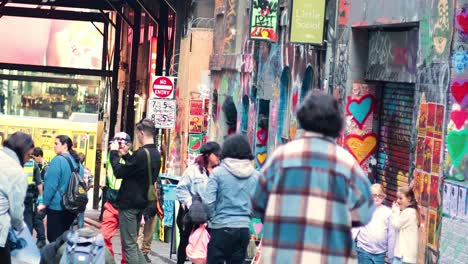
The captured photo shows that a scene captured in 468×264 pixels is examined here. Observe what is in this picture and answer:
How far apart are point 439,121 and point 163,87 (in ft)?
45.9

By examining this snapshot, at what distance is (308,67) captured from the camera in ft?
62.3

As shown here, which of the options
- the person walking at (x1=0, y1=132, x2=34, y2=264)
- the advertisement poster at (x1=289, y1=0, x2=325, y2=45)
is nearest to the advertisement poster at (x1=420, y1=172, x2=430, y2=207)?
the person walking at (x1=0, y1=132, x2=34, y2=264)

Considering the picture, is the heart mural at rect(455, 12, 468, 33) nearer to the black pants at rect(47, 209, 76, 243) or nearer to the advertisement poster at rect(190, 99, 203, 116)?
the black pants at rect(47, 209, 76, 243)

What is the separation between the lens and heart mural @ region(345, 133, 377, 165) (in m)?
16.2

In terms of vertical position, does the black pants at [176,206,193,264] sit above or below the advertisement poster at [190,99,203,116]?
below

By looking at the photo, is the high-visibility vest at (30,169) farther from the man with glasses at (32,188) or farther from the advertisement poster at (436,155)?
the advertisement poster at (436,155)

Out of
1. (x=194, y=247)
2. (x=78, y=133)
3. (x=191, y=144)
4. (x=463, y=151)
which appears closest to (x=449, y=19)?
(x=463, y=151)

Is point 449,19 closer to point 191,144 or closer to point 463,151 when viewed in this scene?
point 463,151

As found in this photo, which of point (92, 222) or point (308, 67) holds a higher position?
point (308, 67)

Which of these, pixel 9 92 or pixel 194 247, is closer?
pixel 194 247

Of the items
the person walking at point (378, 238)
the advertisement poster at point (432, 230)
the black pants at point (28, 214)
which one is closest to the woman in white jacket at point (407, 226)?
the advertisement poster at point (432, 230)

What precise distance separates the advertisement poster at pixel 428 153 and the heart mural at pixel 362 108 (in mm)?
3174

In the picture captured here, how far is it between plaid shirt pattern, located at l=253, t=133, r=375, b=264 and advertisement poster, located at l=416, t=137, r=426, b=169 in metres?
6.82

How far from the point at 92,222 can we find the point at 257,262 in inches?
684
